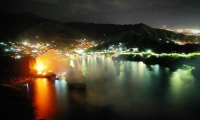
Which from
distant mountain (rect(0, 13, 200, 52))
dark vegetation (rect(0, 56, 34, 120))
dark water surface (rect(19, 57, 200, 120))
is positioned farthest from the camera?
distant mountain (rect(0, 13, 200, 52))

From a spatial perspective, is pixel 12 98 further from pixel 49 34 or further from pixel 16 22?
pixel 16 22

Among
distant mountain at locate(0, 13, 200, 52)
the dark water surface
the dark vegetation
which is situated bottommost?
the dark water surface

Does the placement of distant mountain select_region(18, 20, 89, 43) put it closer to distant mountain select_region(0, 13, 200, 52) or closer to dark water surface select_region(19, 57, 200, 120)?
distant mountain select_region(0, 13, 200, 52)

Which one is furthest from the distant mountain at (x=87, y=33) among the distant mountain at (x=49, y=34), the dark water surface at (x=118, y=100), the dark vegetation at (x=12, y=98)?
the dark vegetation at (x=12, y=98)

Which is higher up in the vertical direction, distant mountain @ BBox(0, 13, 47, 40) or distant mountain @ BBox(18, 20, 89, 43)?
distant mountain @ BBox(0, 13, 47, 40)

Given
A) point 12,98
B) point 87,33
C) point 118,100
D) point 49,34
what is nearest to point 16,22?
point 49,34

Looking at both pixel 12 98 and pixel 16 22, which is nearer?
pixel 12 98

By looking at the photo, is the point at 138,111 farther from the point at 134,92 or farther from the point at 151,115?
the point at 134,92

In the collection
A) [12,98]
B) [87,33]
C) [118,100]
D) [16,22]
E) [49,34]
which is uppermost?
[16,22]

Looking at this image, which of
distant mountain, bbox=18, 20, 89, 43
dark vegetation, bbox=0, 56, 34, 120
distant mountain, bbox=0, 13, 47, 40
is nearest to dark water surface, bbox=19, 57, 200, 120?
dark vegetation, bbox=0, 56, 34, 120
